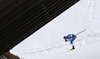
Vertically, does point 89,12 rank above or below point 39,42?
above

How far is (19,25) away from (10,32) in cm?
56

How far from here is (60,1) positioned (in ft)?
25.1

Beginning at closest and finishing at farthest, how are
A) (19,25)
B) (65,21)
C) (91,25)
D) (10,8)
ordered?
(10,8)
(19,25)
(91,25)
(65,21)

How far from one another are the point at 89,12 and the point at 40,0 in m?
68.6

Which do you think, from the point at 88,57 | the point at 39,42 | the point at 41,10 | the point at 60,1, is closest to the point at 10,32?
the point at 41,10

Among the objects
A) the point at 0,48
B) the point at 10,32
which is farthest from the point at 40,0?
the point at 0,48

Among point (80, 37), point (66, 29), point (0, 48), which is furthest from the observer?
point (66, 29)

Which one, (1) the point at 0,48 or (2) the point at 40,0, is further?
(1) the point at 0,48

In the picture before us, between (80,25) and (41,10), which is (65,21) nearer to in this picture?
(80,25)

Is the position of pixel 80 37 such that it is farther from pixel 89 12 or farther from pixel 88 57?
pixel 88 57

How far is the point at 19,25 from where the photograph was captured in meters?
7.04

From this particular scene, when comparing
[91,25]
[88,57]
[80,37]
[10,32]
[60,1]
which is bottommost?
[88,57]

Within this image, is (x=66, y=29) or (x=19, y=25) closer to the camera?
(x=19, y=25)

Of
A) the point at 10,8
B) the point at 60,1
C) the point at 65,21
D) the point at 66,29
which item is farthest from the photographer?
the point at 65,21
